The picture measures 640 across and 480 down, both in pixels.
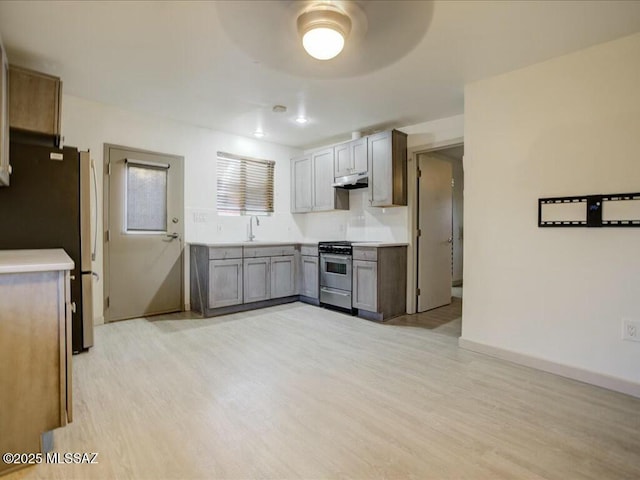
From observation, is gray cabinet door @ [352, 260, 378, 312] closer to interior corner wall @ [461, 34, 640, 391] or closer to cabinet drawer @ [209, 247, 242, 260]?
interior corner wall @ [461, 34, 640, 391]

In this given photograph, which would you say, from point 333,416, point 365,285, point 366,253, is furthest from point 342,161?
point 333,416

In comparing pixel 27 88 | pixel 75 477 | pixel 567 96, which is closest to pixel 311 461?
pixel 75 477

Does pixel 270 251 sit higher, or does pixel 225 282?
pixel 270 251

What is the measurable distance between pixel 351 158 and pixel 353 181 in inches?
13.0

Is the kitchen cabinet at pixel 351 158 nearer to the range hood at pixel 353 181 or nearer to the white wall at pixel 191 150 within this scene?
the range hood at pixel 353 181

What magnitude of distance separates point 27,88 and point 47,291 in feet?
6.89

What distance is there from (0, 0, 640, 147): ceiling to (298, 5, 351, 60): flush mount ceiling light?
0.33 feet

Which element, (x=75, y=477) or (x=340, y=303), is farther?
(x=340, y=303)

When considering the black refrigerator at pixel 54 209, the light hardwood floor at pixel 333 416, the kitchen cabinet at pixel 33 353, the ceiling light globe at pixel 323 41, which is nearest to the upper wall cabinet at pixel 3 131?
the black refrigerator at pixel 54 209

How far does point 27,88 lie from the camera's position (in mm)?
2602

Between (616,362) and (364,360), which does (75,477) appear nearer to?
(364,360)

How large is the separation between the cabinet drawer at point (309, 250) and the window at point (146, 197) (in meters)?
1.91

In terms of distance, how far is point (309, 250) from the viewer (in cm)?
479

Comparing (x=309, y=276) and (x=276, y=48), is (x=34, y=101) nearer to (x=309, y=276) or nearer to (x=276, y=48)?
(x=276, y=48)
